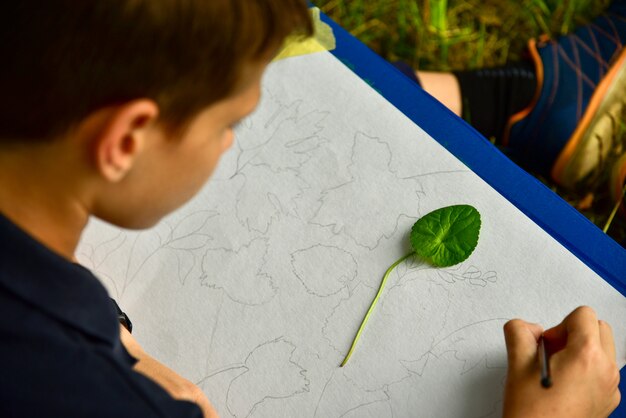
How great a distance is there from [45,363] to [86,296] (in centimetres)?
5

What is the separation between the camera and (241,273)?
69 cm

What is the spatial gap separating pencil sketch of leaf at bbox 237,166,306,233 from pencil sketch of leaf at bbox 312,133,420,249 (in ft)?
0.11

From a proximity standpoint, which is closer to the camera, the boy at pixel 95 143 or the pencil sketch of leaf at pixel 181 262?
the boy at pixel 95 143

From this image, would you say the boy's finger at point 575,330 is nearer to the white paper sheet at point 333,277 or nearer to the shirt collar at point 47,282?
the white paper sheet at point 333,277

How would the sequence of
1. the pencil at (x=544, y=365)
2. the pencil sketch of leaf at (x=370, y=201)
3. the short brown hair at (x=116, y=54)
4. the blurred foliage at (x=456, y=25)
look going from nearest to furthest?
the short brown hair at (x=116, y=54)
the pencil at (x=544, y=365)
the pencil sketch of leaf at (x=370, y=201)
the blurred foliage at (x=456, y=25)

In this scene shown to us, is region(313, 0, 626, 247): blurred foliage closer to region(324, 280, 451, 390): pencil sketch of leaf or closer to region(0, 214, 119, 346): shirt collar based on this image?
region(324, 280, 451, 390): pencil sketch of leaf

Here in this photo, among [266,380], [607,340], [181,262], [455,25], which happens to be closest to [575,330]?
[607,340]

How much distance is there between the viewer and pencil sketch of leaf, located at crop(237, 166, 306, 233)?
0.71m

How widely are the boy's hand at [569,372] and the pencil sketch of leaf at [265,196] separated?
0.83 feet

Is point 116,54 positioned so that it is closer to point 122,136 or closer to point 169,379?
point 122,136

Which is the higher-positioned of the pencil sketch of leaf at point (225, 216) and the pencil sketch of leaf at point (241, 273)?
the pencil sketch of leaf at point (225, 216)

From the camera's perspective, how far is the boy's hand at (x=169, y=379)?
0.64 metres

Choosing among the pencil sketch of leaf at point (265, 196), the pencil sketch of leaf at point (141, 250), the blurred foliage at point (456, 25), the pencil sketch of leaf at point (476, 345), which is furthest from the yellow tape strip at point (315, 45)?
the blurred foliage at point (456, 25)

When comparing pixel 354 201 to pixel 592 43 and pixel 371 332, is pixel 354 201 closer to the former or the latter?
pixel 371 332
